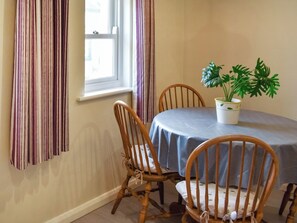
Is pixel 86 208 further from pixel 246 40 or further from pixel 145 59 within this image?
pixel 246 40

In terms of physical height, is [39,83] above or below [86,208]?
above

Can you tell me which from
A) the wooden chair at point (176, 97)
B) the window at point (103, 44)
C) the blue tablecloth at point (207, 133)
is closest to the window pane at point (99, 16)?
the window at point (103, 44)

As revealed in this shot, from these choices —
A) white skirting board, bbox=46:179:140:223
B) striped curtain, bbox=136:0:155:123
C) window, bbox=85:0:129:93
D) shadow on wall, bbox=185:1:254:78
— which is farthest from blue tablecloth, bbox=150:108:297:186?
shadow on wall, bbox=185:1:254:78

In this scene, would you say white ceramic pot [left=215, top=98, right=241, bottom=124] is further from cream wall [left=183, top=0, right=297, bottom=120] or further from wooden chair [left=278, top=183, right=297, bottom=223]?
cream wall [left=183, top=0, right=297, bottom=120]

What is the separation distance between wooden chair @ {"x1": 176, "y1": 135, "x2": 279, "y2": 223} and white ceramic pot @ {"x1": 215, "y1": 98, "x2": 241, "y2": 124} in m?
0.46

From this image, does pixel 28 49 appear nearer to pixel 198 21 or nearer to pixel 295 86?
pixel 198 21

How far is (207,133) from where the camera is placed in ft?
7.23

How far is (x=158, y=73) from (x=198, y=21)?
0.76m

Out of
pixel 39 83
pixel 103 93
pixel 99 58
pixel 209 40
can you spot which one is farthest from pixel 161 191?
pixel 209 40

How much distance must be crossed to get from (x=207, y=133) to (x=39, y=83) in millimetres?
1070

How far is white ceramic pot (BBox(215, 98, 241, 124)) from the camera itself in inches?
95.3

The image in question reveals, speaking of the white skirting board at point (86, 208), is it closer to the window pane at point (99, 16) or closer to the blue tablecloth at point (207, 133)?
the blue tablecloth at point (207, 133)

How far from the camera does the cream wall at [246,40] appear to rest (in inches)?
128

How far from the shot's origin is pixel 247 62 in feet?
11.4
